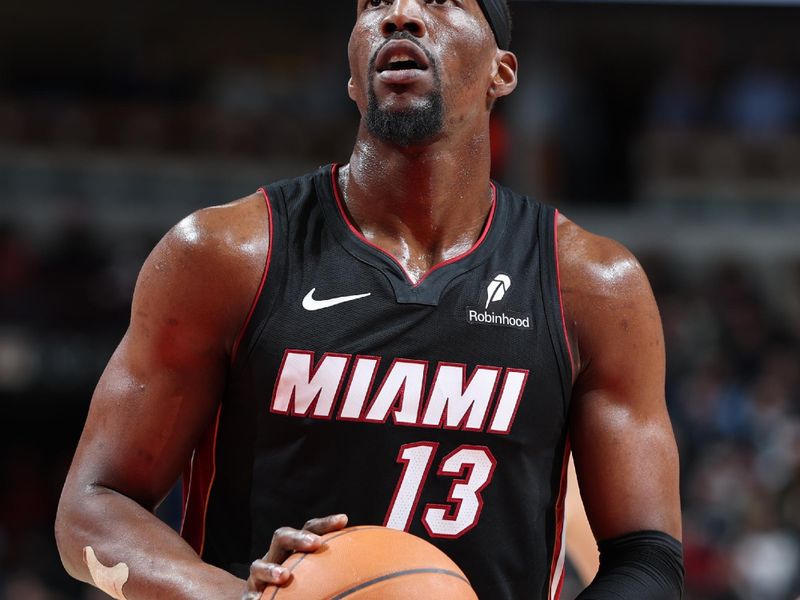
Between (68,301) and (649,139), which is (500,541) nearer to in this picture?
(68,301)

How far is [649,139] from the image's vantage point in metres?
12.6

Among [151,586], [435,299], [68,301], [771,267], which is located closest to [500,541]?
[435,299]

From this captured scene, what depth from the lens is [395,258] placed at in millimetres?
3045

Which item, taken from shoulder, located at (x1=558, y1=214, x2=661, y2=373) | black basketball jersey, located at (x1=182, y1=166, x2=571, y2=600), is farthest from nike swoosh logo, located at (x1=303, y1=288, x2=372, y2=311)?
shoulder, located at (x1=558, y1=214, x2=661, y2=373)

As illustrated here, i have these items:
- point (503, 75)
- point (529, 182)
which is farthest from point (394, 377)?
point (529, 182)

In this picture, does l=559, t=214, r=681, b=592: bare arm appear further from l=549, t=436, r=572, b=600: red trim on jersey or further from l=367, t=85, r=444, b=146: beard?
l=367, t=85, r=444, b=146: beard

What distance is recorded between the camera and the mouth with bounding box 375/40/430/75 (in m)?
3.00

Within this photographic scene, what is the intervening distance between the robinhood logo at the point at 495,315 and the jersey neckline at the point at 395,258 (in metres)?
0.09

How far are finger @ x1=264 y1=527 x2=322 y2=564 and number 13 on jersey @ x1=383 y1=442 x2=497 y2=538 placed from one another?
418 millimetres

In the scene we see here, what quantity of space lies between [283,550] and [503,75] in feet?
4.83

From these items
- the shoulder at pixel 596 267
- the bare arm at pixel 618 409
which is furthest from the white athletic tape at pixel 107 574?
the shoulder at pixel 596 267

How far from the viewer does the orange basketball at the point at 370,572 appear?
2396 mm

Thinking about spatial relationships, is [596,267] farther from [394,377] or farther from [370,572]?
[370,572]

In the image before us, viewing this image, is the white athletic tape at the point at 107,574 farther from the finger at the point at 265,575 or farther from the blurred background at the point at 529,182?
the blurred background at the point at 529,182
